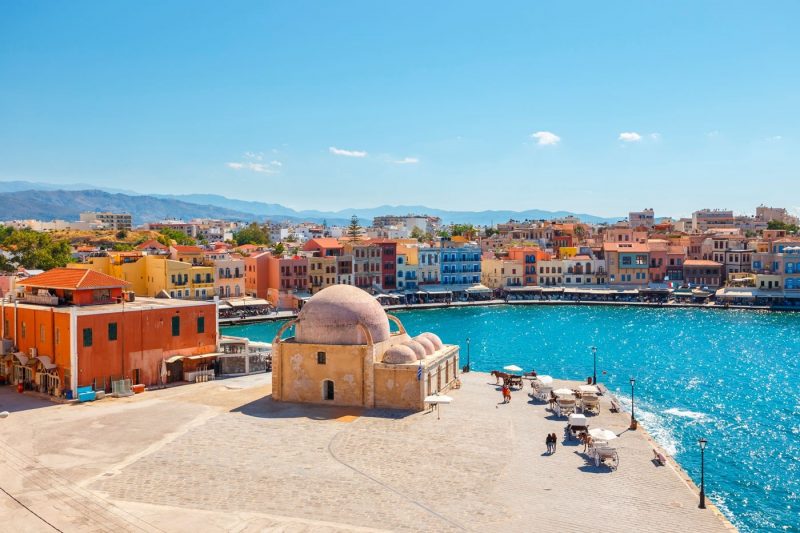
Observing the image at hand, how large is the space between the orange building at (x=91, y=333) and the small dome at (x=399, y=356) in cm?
1400

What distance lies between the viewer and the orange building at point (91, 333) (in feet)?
129

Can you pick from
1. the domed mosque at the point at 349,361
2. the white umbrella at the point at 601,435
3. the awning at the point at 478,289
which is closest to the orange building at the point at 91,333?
the domed mosque at the point at 349,361

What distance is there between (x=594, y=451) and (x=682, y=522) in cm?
570

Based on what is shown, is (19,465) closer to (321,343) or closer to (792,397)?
(321,343)

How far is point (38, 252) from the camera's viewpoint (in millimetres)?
94625

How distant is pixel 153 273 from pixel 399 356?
197ft

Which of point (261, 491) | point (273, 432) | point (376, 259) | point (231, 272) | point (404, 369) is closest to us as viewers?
point (261, 491)

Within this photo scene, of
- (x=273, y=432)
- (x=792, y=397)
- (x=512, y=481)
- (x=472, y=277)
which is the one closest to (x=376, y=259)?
(x=472, y=277)

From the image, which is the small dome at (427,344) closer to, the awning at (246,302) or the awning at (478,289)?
the awning at (246,302)

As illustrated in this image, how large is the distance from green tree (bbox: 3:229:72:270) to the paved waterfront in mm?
63139

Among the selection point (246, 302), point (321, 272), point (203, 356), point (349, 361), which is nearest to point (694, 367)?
point (349, 361)

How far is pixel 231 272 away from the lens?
326 ft

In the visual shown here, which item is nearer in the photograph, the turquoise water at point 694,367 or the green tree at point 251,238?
the turquoise water at point 694,367

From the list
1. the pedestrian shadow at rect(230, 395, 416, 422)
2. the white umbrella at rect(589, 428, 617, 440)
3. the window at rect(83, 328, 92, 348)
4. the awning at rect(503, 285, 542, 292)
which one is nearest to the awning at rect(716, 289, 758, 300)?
the awning at rect(503, 285, 542, 292)
